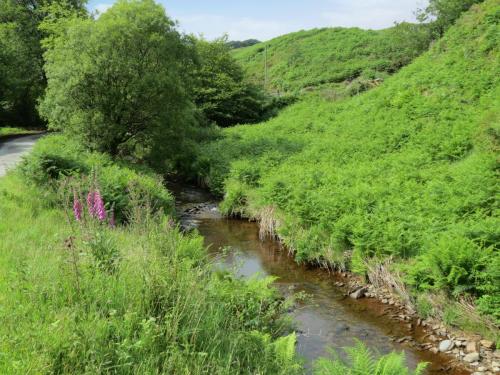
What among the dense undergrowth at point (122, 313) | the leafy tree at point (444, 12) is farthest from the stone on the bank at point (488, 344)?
the leafy tree at point (444, 12)

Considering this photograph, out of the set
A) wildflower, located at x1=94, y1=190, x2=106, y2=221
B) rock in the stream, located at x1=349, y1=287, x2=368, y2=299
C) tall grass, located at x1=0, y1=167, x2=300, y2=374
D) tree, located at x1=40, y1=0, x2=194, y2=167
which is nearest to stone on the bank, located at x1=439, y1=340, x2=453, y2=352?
rock in the stream, located at x1=349, y1=287, x2=368, y2=299

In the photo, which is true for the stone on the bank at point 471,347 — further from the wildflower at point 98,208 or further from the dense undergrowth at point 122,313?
the wildflower at point 98,208

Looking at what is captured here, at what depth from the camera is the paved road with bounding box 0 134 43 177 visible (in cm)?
1732

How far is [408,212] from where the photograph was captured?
10219 millimetres

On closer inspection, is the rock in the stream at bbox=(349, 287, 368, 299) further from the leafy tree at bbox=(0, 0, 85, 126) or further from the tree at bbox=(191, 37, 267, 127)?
the leafy tree at bbox=(0, 0, 85, 126)

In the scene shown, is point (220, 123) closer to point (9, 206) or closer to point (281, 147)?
point (281, 147)

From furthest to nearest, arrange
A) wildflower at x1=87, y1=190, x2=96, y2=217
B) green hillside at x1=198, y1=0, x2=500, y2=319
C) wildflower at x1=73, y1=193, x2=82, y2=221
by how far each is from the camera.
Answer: green hillside at x1=198, y1=0, x2=500, y2=319 < wildflower at x1=87, y1=190, x2=96, y2=217 < wildflower at x1=73, y1=193, x2=82, y2=221

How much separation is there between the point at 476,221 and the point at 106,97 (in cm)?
1473

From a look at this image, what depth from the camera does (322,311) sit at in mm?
9000

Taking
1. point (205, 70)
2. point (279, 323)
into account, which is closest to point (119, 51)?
point (279, 323)

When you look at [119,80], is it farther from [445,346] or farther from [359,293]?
[445,346]

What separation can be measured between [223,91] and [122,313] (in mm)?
31831

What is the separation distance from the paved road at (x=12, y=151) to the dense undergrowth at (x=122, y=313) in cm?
1216

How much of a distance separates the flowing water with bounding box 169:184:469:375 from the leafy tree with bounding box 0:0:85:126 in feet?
84.4
